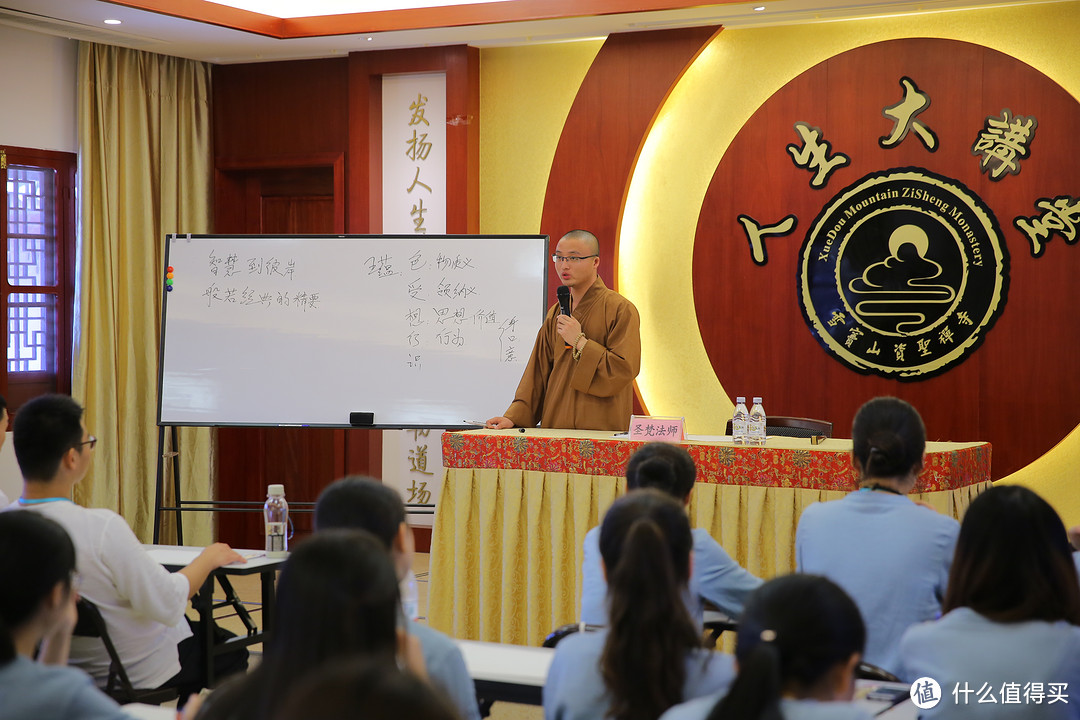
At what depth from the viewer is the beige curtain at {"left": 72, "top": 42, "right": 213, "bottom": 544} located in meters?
5.29

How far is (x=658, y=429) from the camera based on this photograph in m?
3.58

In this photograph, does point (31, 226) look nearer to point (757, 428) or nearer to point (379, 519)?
point (757, 428)

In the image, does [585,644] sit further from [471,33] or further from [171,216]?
[171,216]

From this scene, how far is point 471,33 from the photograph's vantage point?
5.16m

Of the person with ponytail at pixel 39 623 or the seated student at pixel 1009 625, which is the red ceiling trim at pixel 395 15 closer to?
the seated student at pixel 1009 625

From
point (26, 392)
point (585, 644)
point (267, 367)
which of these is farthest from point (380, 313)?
point (585, 644)

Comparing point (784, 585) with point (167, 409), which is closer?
point (784, 585)

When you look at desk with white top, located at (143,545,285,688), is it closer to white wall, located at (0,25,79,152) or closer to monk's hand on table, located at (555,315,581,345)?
monk's hand on table, located at (555,315,581,345)

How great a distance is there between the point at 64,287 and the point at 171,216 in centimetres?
65

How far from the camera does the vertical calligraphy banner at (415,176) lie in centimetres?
548

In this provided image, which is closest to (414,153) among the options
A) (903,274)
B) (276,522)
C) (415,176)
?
(415,176)

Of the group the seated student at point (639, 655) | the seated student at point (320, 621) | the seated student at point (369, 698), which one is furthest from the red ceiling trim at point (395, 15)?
the seated student at point (369, 698)

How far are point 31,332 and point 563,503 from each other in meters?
3.09

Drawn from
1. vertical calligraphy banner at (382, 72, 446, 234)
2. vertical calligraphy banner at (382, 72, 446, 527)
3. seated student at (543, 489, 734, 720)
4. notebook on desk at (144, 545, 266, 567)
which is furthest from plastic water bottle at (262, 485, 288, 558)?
vertical calligraphy banner at (382, 72, 446, 234)
